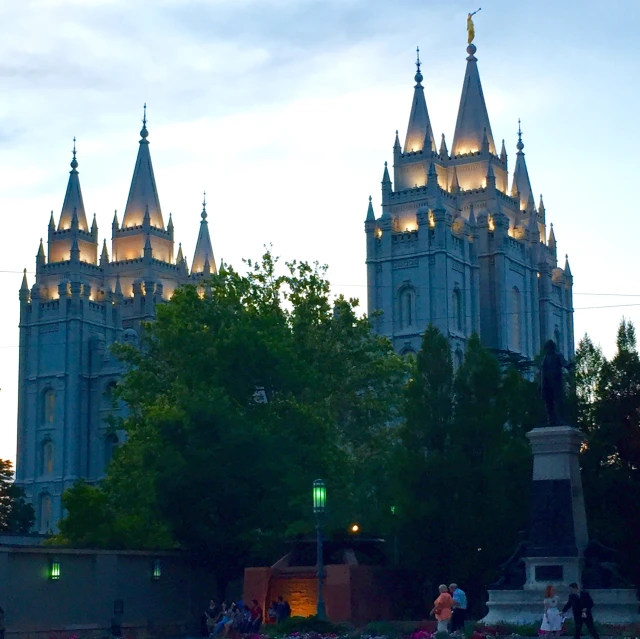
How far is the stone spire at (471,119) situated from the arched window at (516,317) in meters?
11.8

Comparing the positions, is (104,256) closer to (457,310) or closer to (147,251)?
(147,251)

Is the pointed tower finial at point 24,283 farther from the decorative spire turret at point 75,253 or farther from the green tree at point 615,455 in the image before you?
the green tree at point 615,455

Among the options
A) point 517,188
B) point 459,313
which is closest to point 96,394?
point 459,313

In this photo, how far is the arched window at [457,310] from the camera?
331 ft

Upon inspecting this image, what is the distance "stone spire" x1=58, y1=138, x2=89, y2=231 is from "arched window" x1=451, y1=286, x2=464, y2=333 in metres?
37.6

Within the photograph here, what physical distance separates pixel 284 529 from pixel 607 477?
10287mm

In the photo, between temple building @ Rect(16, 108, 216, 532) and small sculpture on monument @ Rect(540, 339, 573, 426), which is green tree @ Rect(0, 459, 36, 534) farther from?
small sculpture on monument @ Rect(540, 339, 573, 426)

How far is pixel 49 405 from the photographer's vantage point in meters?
116

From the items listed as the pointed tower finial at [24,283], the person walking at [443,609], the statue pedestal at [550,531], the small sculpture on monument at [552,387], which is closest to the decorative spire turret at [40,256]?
the pointed tower finial at [24,283]

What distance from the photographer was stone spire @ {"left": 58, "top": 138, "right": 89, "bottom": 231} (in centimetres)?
12056

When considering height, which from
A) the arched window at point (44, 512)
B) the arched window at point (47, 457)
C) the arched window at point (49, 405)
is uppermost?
the arched window at point (49, 405)

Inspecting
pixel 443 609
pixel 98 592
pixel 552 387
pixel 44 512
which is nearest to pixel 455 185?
pixel 44 512

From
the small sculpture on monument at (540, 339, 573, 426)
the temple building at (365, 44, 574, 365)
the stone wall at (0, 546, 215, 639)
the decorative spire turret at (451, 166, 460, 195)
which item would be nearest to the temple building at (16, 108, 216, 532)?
the temple building at (365, 44, 574, 365)

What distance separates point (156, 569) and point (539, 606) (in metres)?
15.9
